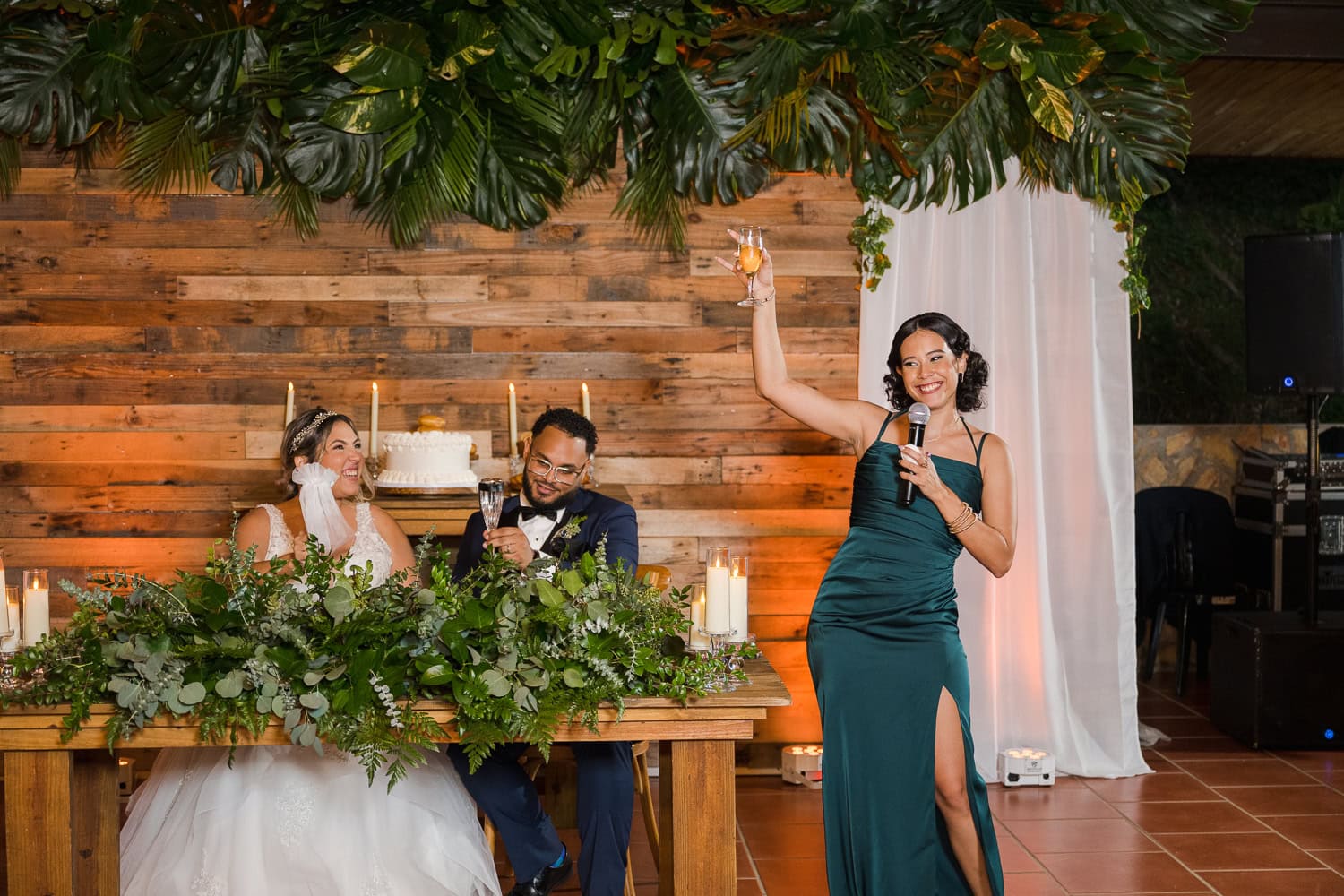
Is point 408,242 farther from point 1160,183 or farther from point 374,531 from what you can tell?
point 1160,183

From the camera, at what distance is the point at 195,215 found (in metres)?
4.57

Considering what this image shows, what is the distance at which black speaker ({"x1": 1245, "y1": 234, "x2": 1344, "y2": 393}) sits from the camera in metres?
5.02

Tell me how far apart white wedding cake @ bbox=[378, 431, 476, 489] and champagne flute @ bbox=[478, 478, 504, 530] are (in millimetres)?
1378

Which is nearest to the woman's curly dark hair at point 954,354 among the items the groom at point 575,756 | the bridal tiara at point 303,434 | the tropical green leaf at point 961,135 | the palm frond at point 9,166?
the groom at point 575,756

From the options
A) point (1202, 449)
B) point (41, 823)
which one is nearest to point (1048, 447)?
point (1202, 449)

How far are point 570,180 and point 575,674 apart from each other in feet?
8.38

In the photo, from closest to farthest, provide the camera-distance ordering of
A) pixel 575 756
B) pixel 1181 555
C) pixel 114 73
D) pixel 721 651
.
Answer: pixel 721 651
pixel 575 756
pixel 114 73
pixel 1181 555

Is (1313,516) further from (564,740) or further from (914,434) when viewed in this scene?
(564,740)

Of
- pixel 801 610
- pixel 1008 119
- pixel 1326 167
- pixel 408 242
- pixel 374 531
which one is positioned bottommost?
pixel 801 610

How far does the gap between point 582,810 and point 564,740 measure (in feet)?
2.30

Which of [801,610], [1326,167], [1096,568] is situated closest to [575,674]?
[801,610]

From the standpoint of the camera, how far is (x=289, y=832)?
8.91 feet

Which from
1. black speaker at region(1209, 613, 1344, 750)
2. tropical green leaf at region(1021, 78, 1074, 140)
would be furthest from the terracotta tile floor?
tropical green leaf at region(1021, 78, 1074, 140)

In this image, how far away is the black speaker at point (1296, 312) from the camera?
5.02 meters
